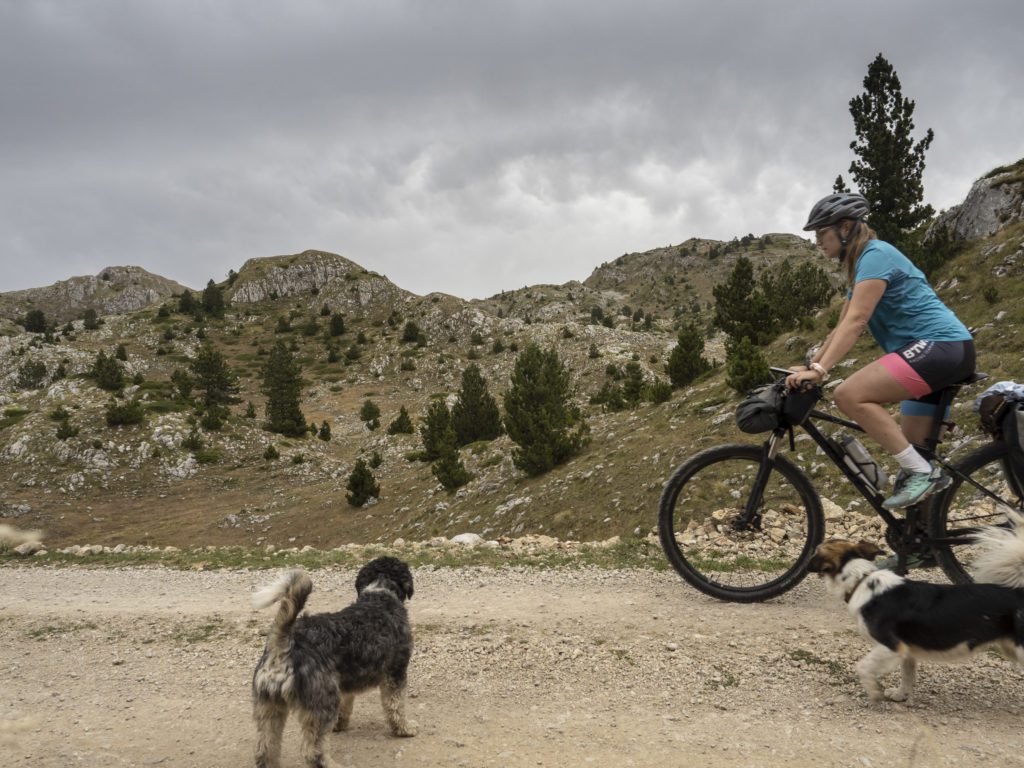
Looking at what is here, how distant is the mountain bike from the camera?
4.77 m

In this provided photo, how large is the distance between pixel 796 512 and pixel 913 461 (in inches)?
56.0

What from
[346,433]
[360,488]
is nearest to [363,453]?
[346,433]

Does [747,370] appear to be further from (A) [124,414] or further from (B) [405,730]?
(A) [124,414]

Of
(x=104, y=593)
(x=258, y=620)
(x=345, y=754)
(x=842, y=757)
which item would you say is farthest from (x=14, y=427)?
(x=842, y=757)

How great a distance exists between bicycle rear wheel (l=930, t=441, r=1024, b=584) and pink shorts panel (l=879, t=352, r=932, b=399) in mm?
889

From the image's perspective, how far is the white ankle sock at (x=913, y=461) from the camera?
4.60 meters

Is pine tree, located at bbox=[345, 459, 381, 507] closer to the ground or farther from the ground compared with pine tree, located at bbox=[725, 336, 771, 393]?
closer to the ground

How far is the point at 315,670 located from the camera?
3.18 meters

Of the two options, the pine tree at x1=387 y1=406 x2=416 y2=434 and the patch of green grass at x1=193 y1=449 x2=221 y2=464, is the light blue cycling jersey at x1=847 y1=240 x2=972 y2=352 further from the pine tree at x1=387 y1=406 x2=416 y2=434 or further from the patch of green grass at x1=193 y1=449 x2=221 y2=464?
the pine tree at x1=387 y1=406 x2=416 y2=434

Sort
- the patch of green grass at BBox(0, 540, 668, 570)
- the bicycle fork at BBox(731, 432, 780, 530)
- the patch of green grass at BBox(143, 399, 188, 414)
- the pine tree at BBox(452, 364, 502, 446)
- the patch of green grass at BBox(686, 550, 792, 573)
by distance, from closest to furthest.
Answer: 1. the bicycle fork at BBox(731, 432, 780, 530)
2. the patch of green grass at BBox(686, 550, 792, 573)
3. the patch of green grass at BBox(0, 540, 668, 570)
4. the pine tree at BBox(452, 364, 502, 446)
5. the patch of green grass at BBox(143, 399, 188, 414)

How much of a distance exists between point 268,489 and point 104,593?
25.3 metres

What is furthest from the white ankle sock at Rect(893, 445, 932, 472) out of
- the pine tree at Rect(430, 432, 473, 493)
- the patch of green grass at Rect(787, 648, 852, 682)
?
the pine tree at Rect(430, 432, 473, 493)

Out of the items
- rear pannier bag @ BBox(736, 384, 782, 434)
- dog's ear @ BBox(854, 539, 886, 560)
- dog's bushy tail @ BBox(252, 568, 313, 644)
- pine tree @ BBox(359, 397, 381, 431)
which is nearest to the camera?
dog's bushy tail @ BBox(252, 568, 313, 644)

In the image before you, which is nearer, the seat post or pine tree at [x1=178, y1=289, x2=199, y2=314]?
the seat post
